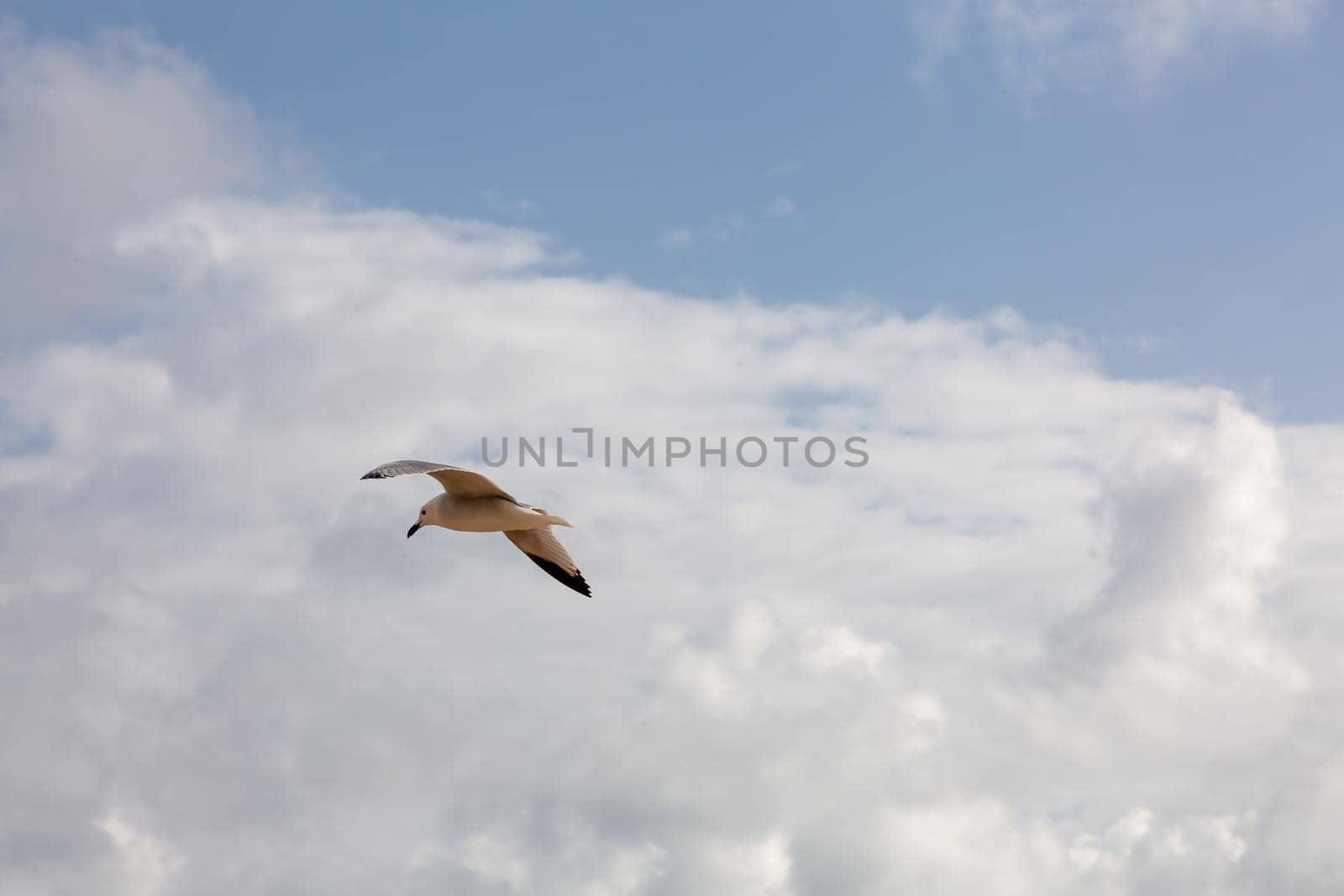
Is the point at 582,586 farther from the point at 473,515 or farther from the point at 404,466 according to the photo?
the point at 404,466

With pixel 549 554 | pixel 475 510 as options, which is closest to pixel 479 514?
pixel 475 510

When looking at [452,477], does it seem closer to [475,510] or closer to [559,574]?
[475,510]

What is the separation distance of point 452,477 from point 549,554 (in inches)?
193

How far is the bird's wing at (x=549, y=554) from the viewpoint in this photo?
26.5 meters

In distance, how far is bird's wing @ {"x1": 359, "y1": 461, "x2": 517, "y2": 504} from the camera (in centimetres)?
1978

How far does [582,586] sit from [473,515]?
4.14 meters

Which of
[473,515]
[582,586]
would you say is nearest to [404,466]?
[473,515]

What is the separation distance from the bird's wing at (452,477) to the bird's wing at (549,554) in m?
3.52

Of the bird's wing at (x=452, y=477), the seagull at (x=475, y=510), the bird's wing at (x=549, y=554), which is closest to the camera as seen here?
the bird's wing at (x=452, y=477)

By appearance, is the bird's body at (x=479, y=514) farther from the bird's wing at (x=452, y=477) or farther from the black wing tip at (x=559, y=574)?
the black wing tip at (x=559, y=574)

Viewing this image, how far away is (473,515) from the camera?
2312 centimetres

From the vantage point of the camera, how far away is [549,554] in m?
26.7

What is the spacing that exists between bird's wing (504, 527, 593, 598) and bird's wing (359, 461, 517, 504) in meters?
3.52

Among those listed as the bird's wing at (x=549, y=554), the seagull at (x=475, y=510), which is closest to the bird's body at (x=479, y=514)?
the seagull at (x=475, y=510)
